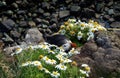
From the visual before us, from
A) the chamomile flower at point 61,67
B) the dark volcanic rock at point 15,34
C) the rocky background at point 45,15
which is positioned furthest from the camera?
the rocky background at point 45,15

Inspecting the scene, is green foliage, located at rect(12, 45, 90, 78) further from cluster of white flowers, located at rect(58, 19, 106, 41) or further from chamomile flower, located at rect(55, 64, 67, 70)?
cluster of white flowers, located at rect(58, 19, 106, 41)

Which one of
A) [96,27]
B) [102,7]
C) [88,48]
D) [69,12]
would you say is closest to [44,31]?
[69,12]

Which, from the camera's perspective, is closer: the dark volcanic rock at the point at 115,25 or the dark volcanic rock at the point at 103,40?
the dark volcanic rock at the point at 103,40

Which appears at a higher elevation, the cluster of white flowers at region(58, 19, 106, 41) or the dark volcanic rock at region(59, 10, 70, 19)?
the cluster of white flowers at region(58, 19, 106, 41)

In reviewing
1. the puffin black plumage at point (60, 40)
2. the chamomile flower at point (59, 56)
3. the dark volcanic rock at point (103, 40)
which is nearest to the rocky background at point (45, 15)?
the puffin black plumage at point (60, 40)

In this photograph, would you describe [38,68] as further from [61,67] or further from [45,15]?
[45,15]

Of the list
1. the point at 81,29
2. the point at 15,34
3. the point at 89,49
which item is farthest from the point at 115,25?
the point at 89,49

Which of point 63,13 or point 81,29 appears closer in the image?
point 81,29

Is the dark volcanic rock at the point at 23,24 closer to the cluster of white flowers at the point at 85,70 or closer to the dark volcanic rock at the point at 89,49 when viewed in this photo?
the dark volcanic rock at the point at 89,49

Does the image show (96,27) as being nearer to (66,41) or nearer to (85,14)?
(66,41)

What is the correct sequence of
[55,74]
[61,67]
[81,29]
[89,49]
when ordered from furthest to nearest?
[81,29] < [89,49] < [61,67] < [55,74]

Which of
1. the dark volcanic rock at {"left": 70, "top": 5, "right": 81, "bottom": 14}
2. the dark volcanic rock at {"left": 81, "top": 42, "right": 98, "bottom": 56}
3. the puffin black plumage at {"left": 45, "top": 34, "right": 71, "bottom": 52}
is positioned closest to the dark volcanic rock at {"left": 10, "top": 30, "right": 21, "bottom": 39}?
the dark volcanic rock at {"left": 70, "top": 5, "right": 81, "bottom": 14}

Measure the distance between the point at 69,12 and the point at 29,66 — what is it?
8.96 m

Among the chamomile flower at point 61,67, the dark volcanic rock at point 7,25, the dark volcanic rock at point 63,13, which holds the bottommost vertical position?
the dark volcanic rock at point 63,13
